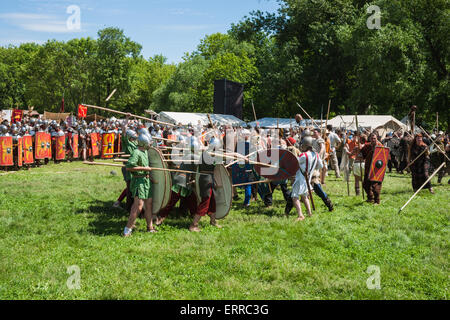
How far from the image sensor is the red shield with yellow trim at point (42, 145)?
52.4 feet

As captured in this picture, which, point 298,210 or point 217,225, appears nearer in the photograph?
point 217,225

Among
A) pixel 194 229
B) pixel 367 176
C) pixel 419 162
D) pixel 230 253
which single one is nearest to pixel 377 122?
pixel 419 162

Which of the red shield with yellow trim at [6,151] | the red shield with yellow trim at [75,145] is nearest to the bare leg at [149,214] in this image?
the red shield with yellow trim at [6,151]

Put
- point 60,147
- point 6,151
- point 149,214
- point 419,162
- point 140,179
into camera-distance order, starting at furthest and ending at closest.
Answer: point 60,147 < point 6,151 < point 419,162 < point 149,214 < point 140,179

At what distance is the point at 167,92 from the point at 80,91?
11855 mm

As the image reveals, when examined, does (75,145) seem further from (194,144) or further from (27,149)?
(194,144)

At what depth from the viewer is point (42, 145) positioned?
16.2 meters

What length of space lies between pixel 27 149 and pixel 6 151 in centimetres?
100

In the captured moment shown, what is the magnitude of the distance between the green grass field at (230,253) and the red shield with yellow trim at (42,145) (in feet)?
22.9

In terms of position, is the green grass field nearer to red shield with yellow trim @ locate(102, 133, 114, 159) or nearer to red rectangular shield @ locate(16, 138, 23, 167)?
red rectangular shield @ locate(16, 138, 23, 167)

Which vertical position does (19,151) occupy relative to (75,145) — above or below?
below

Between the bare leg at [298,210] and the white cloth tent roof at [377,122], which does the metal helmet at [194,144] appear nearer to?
the bare leg at [298,210]

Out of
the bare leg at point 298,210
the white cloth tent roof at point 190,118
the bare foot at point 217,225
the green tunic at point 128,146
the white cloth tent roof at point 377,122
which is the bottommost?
the bare foot at point 217,225

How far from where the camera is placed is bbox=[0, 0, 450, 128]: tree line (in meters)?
26.2
